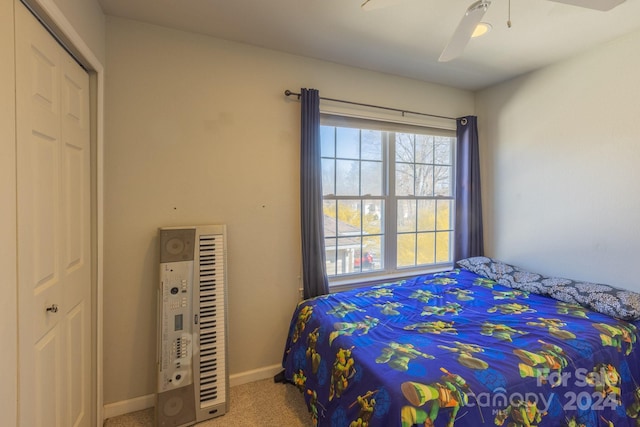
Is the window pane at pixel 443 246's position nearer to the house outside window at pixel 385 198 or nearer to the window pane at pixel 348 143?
the house outside window at pixel 385 198

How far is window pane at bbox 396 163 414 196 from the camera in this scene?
2.95 m

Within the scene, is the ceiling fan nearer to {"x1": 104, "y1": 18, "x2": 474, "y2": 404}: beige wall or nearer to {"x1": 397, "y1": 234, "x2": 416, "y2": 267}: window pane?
{"x1": 104, "y1": 18, "x2": 474, "y2": 404}: beige wall

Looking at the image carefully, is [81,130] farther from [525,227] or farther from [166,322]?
[525,227]

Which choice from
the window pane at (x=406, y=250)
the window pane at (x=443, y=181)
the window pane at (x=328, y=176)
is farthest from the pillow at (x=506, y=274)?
the window pane at (x=328, y=176)

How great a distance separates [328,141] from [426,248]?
160 cm

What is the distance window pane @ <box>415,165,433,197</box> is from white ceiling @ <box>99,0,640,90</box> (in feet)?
3.30

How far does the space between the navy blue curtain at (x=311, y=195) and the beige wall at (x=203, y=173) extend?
0.37 feet

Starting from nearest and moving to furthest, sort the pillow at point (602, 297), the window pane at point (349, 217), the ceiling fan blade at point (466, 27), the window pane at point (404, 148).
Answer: the ceiling fan blade at point (466, 27) → the pillow at point (602, 297) → the window pane at point (349, 217) → the window pane at point (404, 148)

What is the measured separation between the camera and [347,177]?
8.92ft

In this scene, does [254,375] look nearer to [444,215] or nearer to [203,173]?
[203,173]

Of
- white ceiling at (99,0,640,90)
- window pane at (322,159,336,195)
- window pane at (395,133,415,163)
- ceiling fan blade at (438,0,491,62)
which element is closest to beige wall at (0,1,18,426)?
white ceiling at (99,0,640,90)

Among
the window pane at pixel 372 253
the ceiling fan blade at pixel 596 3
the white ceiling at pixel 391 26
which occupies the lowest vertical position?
the window pane at pixel 372 253

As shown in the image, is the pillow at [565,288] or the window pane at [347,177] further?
the window pane at [347,177]

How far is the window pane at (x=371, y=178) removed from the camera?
110 inches
